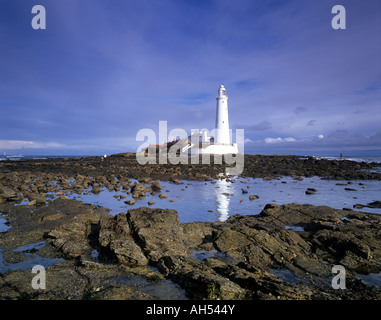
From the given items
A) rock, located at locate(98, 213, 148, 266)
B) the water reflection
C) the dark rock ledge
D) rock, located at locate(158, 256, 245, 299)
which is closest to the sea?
the water reflection

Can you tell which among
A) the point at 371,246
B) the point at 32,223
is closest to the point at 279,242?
the point at 371,246

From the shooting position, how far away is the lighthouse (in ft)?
161

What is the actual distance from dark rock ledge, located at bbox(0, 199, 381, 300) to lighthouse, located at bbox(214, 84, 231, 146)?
40.9m

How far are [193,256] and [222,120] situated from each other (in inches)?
1759

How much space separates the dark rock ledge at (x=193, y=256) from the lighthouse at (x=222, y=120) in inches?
1610

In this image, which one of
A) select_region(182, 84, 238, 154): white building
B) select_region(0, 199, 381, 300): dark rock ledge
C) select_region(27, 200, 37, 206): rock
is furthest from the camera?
select_region(182, 84, 238, 154): white building

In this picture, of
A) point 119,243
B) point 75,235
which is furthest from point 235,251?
point 75,235

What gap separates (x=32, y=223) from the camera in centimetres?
906

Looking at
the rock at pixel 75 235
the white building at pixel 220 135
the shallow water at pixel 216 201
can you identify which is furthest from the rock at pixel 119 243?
the white building at pixel 220 135

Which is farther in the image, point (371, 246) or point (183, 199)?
point (183, 199)

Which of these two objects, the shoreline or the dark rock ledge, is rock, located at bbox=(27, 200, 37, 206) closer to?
the shoreline

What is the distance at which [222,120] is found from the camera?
4956cm
